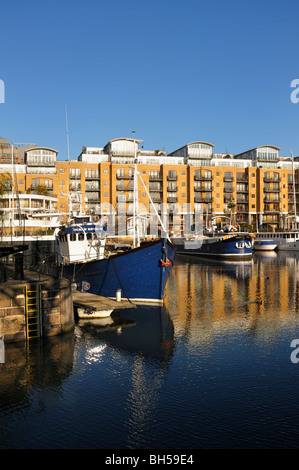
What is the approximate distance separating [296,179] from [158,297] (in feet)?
359

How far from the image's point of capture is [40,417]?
47.1 feet

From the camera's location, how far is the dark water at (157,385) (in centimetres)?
1309

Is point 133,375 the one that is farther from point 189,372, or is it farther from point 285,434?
point 285,434

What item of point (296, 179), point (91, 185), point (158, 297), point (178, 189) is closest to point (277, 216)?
point (296, 179)

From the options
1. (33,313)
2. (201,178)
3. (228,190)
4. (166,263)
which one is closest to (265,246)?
(228,190)

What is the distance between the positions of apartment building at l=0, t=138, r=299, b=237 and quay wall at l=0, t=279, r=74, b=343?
7831 cm

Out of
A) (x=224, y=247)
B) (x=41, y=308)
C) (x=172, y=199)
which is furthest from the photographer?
(x=172, y=199)

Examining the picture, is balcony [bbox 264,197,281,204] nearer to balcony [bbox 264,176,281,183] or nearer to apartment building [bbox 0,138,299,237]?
apartment building [bbox 0,138,299,237]

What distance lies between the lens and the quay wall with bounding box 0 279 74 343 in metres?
21.6

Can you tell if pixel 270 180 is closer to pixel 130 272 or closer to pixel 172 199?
pixel 172 199

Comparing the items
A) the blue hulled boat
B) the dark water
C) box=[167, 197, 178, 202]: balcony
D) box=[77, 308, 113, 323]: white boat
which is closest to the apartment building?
box=[167, 197, 178, 202]: balcony

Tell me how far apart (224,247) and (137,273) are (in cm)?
5244

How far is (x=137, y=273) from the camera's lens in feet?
106

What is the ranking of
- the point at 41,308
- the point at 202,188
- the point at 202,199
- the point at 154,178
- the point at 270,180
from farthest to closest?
the point at 270,180, the point at 202,188, the point at 202,199, the point at 154,178, the point at 41,308
